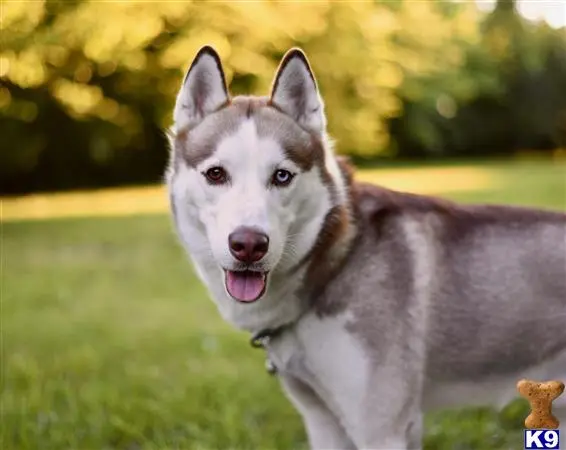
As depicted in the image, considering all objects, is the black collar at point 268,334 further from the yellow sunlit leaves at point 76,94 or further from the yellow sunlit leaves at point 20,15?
the yellow sunlit leaves at point 76,94

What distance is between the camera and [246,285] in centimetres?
235

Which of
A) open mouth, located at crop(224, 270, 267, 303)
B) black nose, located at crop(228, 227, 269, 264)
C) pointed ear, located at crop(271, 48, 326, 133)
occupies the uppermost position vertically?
pointed ear, located at crop(271, 48, 326, 133)

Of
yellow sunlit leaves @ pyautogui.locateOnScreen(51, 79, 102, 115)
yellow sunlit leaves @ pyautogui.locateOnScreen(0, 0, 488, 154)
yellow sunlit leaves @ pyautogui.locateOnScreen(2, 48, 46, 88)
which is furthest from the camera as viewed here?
yellow sunlit leaves @ pyautogui.locateOnScreen(51, 79, 102, 115)

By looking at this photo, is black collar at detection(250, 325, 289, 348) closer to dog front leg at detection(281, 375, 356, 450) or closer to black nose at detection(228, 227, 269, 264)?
dog front leg at detection(281, 375, 356, 450)

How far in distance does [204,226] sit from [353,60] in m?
5.16

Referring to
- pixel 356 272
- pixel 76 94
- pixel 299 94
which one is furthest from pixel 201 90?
pixel 76 94

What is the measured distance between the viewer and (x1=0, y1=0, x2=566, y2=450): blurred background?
395cm

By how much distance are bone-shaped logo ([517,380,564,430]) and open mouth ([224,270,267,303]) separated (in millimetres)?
819

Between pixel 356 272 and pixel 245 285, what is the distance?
1.42ft

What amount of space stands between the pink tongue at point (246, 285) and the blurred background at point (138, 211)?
149cm

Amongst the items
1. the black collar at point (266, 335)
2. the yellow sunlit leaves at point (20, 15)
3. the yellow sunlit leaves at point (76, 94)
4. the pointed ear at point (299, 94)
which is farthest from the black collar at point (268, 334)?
the yellow sunlit leaves at point (76, 94)

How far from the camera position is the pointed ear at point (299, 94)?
8.27 feet

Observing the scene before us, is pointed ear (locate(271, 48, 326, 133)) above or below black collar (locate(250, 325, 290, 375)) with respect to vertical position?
above

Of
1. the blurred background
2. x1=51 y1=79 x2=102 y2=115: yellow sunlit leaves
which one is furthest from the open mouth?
x1=51 y1=79 x2=102 y2=115: yellow sunlit leaves
